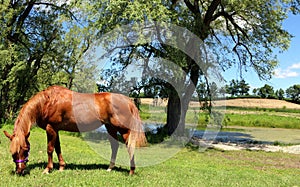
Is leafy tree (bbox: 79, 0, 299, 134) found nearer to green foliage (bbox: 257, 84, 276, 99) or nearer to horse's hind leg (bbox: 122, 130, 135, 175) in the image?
horse's hind leg (bbox: 122, 130, 135, 175)

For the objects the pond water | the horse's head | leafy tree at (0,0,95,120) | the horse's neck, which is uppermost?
leafy tree at (0,0,95,120)

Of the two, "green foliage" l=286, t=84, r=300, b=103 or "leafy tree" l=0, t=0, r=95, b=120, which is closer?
"leafy tree" l=0, t=0, r=95, b=120

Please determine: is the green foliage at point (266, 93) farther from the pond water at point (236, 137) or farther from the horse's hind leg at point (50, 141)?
the horse's hind leg at point (50, 141)

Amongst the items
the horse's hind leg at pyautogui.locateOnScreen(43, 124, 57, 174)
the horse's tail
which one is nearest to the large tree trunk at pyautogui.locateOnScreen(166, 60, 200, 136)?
the horse's tail

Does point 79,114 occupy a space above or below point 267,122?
above

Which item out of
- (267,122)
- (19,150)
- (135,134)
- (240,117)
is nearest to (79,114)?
(135,134)

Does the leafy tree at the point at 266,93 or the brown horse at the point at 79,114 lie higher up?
the leafy tree at the point at 266,93

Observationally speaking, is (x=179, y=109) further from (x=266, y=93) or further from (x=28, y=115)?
(x=266, y=93)

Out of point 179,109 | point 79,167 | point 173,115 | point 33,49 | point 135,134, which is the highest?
point 33,49

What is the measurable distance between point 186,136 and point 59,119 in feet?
41.8

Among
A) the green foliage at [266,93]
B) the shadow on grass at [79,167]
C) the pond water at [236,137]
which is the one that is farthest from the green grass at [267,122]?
the green foliage at [266,93]

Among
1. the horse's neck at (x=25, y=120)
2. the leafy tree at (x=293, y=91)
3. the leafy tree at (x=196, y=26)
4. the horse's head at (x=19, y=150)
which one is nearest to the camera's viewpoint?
the horse's head at (x=19, y=150)

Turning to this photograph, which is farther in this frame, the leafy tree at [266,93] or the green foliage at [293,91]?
the green foliage at [293,91]

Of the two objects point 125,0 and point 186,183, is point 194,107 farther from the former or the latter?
point 186,183
